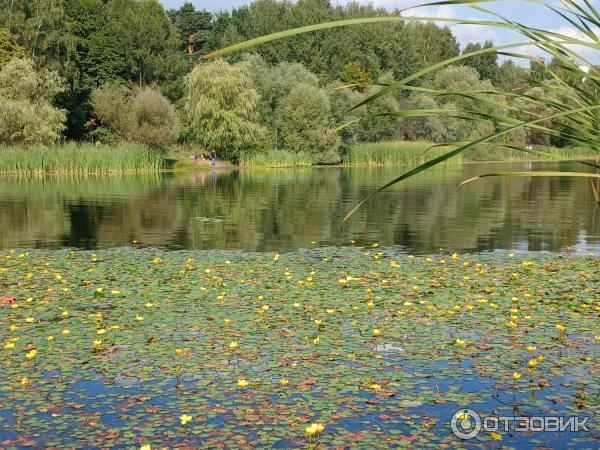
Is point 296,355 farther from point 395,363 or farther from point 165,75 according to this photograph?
point 165,75

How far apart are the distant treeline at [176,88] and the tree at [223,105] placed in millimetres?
113

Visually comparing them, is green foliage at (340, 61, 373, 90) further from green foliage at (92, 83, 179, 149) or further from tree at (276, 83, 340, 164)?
green foliage at (92, 83, 179, 149)

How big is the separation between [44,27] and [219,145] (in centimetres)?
2713

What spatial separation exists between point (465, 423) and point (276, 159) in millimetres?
62855

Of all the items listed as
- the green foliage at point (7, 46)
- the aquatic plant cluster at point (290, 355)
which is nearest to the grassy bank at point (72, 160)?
the green foliage at point (7, 46)

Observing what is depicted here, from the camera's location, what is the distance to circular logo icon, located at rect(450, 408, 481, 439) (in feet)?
20.5

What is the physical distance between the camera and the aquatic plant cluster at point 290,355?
20.8 ft

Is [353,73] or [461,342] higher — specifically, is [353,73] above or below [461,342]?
above

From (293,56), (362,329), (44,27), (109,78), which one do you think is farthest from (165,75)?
(362,329)

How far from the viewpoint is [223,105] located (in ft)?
212

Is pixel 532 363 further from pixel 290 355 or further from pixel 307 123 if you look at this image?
pixel 307 123

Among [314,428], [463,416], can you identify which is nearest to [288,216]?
[463,416]

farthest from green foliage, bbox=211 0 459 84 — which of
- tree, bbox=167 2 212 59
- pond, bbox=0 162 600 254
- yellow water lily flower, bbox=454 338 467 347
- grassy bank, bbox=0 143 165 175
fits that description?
yellow water lily flower, bbox=454 338 467 347

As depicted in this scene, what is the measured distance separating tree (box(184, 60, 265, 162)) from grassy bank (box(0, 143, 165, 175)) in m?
7.37
